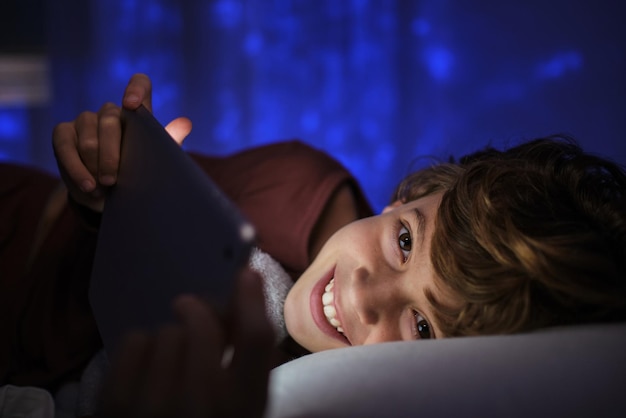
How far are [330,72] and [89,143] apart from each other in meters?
1.29

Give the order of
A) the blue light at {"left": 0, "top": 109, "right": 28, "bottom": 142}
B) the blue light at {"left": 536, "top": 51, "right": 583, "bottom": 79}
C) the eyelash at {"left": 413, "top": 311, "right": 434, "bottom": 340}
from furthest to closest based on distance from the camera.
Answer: the blue light at {"left": 0, "top": 109, "right": 28, "bottom": 142} < the blue light at {"left": 536, "top": 51, "right": 583, "bottom": 79} < the eyelash at {"left": 413, "top": 311, "right": 434, "bottom": 340}

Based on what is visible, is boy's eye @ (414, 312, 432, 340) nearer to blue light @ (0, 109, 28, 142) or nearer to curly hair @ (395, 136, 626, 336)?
curly hair @ (395, 136, 626, 336)

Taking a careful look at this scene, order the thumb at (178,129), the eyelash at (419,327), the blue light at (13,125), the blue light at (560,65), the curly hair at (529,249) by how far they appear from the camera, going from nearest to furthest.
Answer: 1. the curly hair at (529,249)
2. the eyelash at (419,327)
3. the thumb at (178,129)
4. the blue light at (560,65)
5. the blue light at (13,125)

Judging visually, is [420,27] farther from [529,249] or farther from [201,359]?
[201,359]

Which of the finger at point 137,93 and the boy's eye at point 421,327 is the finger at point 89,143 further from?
the boy's eye at point 421,327

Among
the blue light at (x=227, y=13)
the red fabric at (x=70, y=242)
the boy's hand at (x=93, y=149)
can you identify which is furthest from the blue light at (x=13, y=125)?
the boy's hand at (x=93, y=149)

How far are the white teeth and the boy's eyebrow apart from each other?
153mm

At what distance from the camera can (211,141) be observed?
198cm

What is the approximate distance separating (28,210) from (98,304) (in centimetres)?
48

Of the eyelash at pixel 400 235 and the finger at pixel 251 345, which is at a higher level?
the finger at pixel 251 345

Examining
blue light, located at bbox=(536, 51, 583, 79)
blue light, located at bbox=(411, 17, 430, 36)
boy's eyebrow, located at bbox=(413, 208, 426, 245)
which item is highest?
blue light, located at bbox=(411, 17, 430, 36)

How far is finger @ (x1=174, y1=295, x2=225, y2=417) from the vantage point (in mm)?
418

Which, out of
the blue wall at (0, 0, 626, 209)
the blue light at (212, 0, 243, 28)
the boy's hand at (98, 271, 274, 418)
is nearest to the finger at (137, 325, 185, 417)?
the boy's hand at (98, 271, 274, 418)

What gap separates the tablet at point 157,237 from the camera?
463mm
